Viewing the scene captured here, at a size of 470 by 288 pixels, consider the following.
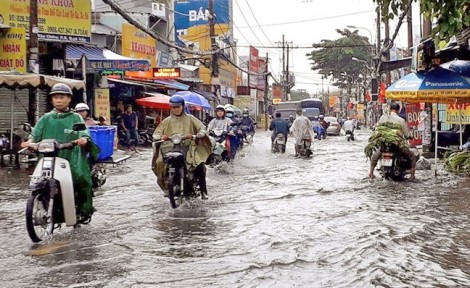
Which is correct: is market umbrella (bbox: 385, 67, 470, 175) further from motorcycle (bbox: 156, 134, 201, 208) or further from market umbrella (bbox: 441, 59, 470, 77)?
motorcycle (bbox: 156, 134, 201, 208)

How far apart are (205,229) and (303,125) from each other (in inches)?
523

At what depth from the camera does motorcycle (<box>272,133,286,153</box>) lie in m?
21.9

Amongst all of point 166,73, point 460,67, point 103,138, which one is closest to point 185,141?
point 103,138

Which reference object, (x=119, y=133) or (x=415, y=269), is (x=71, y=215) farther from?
(x=119, y=133)

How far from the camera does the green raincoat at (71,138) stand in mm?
6754

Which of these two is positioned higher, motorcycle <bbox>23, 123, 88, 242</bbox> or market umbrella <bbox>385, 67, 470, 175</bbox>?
market umbrella <bbox>385, 67, 470, 175</bbox>

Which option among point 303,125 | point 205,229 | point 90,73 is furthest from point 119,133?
point 205,229

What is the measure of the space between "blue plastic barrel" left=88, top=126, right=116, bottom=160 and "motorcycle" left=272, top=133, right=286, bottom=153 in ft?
31.8

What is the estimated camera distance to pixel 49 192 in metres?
6.39

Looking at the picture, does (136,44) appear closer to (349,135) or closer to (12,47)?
(12,47)

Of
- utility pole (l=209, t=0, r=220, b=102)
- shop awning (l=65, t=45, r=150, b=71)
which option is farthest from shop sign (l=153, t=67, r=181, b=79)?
shop awning (l=65, t=45, r=150, b=71)

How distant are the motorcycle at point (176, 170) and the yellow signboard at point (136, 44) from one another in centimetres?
1863

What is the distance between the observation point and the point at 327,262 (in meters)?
5.70

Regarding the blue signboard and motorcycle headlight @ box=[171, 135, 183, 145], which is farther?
the blue signboard
